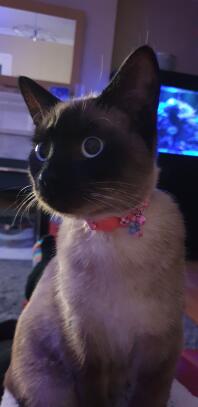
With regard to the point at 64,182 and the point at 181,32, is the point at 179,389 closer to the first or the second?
the point at 64,182

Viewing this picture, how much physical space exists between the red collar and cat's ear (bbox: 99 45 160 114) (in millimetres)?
172

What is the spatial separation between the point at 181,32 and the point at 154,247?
8.87ft

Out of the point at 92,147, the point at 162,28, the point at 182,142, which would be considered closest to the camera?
the point at 92,147

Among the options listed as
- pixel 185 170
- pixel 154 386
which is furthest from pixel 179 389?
pixel 185 170

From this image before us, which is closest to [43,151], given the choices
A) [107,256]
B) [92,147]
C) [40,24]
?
[92,147]

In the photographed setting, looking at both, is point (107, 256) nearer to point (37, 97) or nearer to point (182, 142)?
point (37, 97)

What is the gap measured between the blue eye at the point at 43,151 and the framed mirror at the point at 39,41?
2.11 m

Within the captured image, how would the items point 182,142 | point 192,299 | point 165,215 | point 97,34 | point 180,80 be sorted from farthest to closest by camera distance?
point 97,34 → point 182,142 → point 180,80 → point 192,299 → point 165,215

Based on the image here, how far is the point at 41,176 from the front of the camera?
619 mm

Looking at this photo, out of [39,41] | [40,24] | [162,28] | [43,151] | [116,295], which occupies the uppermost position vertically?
[162,28]

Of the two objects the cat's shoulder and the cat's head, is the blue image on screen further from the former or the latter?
the cat's head

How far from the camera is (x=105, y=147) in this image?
627mm

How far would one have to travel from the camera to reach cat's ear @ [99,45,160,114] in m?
0.62

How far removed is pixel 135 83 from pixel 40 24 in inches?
88.3
